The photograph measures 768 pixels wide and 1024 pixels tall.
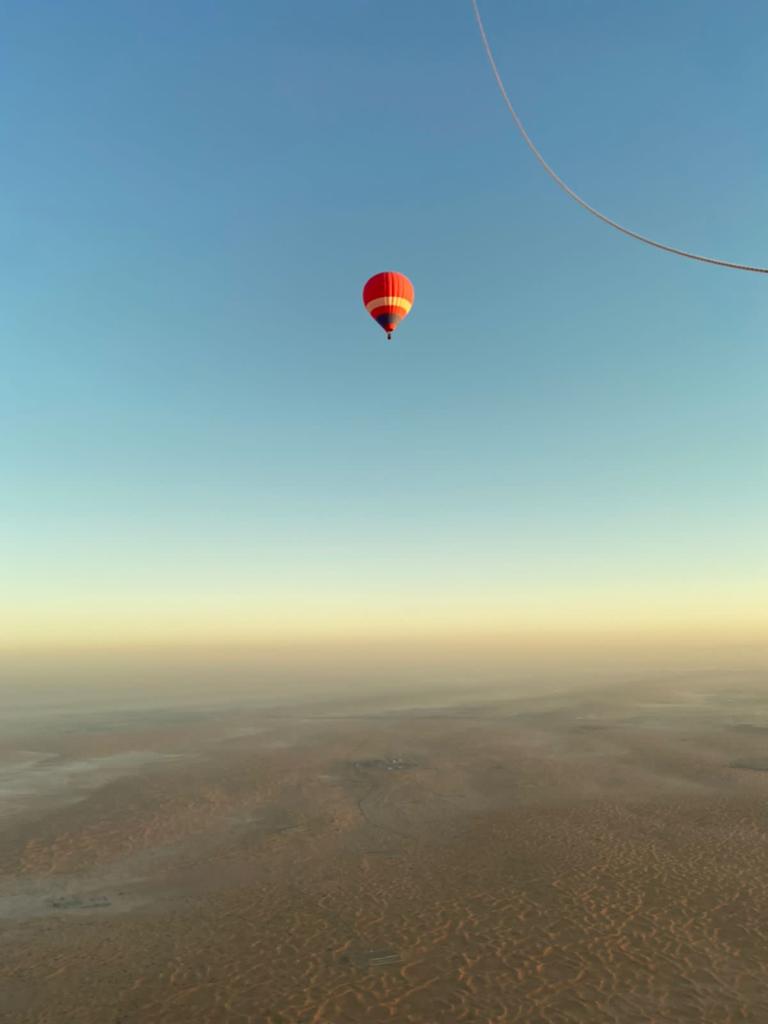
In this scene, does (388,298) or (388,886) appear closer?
(388,886)

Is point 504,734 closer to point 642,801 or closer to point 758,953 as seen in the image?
point 642,801

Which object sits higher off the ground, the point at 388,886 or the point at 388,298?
the point at 388,298

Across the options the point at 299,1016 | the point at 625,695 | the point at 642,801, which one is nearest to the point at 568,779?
the point at 642,801

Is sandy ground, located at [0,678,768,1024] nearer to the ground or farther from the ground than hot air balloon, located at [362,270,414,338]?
nearer to the ground

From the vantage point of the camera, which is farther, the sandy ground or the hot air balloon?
the hot air balloon
